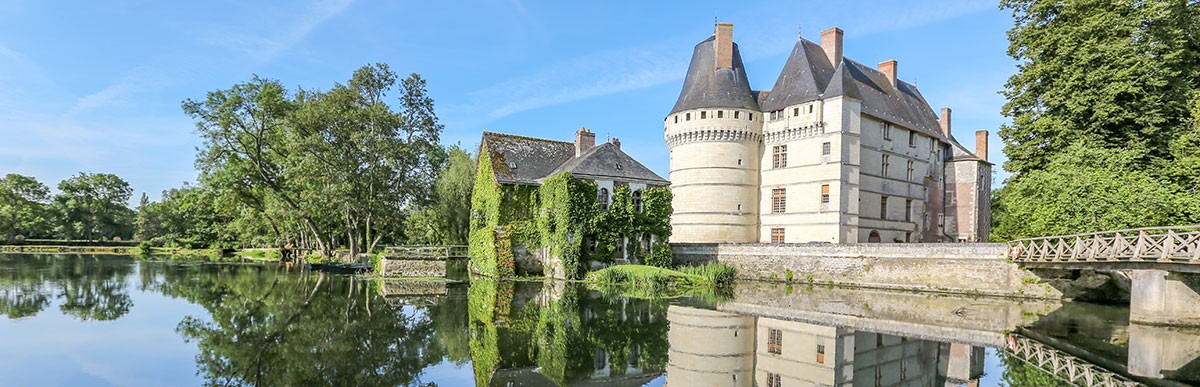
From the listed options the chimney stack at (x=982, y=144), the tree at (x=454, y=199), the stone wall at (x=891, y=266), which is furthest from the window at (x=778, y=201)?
the tree at (x=454, y=199)

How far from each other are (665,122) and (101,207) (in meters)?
58.9

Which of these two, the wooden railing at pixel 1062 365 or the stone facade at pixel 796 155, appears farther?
the stone facade at pixel 796 155

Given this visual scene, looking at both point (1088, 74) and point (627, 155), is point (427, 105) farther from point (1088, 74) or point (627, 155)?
point (1088, 74)

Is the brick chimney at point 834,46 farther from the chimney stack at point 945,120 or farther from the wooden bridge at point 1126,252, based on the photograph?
the wooden bridge at point 1126,252

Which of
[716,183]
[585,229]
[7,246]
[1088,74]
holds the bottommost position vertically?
[7,246]

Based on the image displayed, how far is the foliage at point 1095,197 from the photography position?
678 inches

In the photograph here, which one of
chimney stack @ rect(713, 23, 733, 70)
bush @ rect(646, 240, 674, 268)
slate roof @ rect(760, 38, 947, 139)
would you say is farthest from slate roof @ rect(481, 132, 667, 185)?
slate roof @ rect(760, 38, 947, 139)

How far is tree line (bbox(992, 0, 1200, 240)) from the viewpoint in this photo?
1780cm

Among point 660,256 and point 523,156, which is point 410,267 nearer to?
point 523,156

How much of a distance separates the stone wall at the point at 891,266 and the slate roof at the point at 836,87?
329 inches

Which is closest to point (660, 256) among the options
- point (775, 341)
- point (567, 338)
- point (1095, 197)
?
point (1095, 197)

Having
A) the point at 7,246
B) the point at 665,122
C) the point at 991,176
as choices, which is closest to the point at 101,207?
the point at 7,246

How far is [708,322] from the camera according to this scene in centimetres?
1311

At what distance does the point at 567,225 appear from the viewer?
23.6m
